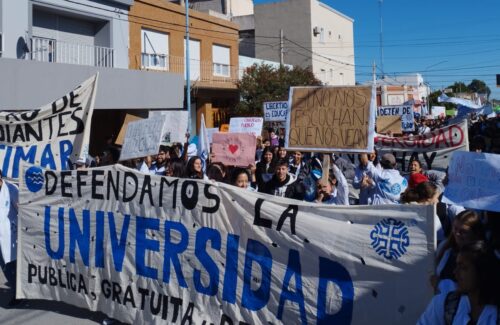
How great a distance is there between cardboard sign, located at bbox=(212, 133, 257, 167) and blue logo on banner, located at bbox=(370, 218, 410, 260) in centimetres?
442

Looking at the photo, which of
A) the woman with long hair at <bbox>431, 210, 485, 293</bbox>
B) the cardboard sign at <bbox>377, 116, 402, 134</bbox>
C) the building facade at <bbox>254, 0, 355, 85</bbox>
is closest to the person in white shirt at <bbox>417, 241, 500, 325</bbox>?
the woman with long hair at <bbox>431, 210, 485, 293</bbox>

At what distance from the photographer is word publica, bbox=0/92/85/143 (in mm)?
6613

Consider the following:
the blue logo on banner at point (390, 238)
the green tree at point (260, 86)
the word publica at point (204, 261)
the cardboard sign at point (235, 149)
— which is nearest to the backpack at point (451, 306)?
the blue logo on banner at point (390, 238)

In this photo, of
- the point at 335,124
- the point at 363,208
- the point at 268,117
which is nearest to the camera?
the point at 363,208

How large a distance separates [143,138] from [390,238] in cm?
519

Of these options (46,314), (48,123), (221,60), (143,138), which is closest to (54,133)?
(48,123)

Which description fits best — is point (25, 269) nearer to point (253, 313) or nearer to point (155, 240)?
point (155, 240)

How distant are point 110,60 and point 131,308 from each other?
15.8 meters

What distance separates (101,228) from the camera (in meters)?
5.37

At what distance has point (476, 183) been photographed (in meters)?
3.37

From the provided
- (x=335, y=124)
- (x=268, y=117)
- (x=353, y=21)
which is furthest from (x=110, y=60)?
(x=353, y=21)

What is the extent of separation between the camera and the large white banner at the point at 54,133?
6.57 m

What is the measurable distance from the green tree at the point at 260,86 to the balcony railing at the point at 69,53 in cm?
1013

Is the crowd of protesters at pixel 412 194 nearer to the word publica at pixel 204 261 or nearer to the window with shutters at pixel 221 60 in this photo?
the word publica at pixel 204 261
